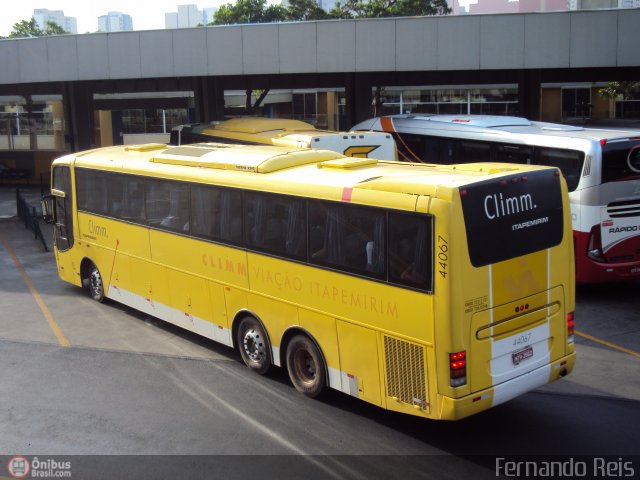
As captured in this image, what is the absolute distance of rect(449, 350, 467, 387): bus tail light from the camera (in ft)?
25.1

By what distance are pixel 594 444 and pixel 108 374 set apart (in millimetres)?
6440

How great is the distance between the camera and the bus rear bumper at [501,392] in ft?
25.2

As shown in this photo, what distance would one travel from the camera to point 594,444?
8.31 m

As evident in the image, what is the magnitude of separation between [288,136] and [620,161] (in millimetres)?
7920

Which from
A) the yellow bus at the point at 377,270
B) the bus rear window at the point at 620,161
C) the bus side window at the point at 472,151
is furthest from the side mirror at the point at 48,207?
the bus rear window at the point at 620,161

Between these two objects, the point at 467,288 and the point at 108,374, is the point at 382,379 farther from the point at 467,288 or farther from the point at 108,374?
the point at 108,374

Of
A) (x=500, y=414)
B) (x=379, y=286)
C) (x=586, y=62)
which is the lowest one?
(x=500, y=414)

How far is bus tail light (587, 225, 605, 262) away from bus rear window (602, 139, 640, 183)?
0.92 m

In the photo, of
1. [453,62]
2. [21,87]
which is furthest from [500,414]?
[21,87]

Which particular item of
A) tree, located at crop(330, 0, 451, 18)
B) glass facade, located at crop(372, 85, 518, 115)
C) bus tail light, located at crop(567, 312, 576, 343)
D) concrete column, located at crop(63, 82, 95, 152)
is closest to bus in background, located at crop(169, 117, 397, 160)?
concrete column, located at crop(63, 82, 95, 152)

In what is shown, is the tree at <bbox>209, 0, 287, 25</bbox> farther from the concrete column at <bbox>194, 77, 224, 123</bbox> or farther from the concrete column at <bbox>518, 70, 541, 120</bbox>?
the concrete column at <bbox>518, 70, 541, 120</bbox>

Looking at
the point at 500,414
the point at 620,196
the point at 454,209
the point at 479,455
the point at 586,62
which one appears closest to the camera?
the point at 454,209

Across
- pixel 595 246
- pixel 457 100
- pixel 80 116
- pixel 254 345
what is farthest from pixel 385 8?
pixel 254 345

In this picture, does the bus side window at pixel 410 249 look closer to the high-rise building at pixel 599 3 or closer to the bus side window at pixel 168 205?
the bus side window at pixel 168 205
